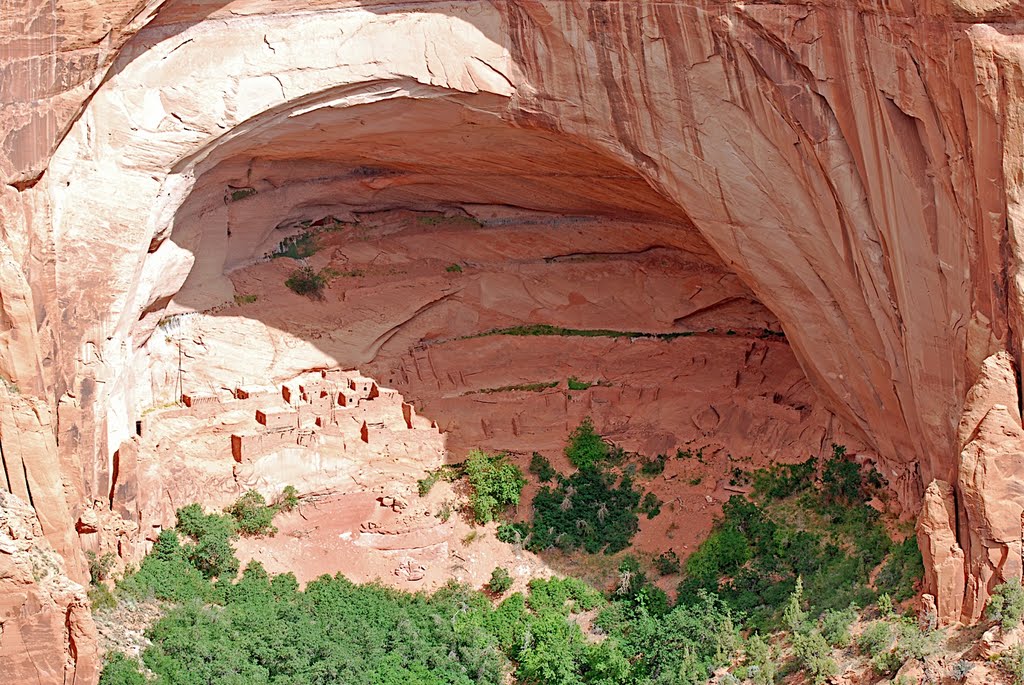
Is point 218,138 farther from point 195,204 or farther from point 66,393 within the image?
point 66,393

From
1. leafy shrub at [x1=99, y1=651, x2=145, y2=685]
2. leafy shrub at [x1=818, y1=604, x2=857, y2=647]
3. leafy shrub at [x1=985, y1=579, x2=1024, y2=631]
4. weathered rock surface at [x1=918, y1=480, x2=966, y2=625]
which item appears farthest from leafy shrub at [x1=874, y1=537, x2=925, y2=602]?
leafy shrub at [x1=99, y1=651, x2=145, y2=685]

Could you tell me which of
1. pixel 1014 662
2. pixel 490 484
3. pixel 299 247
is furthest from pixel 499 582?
pixel 1014 662

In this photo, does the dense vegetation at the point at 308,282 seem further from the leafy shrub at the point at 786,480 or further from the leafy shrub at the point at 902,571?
the leafy shrub at the point at 902,571

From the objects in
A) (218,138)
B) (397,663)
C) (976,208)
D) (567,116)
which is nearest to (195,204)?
(218,138)

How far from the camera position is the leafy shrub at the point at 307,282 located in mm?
24312

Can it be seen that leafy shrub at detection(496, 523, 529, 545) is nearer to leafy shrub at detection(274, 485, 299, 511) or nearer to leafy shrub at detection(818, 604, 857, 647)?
leafy shrub at detection(274, 485, 299, 511)

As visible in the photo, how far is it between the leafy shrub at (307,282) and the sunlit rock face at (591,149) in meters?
2.05

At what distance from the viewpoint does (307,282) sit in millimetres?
24359

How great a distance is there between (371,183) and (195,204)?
3.20m

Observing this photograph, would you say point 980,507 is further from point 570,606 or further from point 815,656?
point 570,606

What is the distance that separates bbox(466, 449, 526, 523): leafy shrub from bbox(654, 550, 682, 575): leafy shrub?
8.45 ft

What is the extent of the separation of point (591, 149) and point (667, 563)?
6540 millimetres

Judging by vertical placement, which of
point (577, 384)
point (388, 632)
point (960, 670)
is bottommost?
point (388, 632)

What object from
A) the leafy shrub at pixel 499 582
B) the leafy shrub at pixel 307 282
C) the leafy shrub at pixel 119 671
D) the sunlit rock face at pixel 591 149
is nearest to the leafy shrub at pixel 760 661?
the sunlit rock face at pixel 591 149
